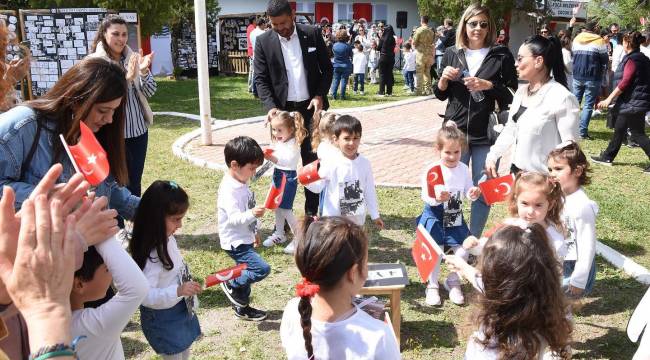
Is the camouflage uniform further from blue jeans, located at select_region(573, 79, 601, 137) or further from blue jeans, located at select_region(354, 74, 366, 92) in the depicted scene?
blue jeans, located at select_region(573, 79, 601, 137)

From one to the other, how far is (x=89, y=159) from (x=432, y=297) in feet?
9.29

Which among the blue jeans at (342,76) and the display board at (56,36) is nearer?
the display board at (56,36)

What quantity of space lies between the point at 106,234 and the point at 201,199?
5088 millimetres

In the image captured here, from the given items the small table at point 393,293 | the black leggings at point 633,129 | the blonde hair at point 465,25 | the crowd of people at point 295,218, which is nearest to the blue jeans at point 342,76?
the black leggings at point 633,129

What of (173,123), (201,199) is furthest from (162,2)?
(201,199)

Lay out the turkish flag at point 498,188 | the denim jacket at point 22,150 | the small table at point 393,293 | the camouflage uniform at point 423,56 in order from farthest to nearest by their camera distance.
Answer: the camouflage uniform at point 423,56, the turkish flag at point 498,188, the small table at point 393,293, the denim jacket at point 22,150

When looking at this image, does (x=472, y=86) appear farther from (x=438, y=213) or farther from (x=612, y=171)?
(x=612, y=171)

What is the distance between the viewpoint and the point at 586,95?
1059cm

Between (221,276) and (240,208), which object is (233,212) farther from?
(221,276)

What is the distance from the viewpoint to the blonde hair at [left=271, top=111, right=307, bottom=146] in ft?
17.2

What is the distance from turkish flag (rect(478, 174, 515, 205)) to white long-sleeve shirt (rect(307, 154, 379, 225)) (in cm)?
90

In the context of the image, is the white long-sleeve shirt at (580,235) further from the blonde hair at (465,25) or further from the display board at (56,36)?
the display board at (56,36)

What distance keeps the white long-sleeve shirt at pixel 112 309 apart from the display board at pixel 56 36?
11690 millimetres

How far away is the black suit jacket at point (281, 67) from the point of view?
5.35m
